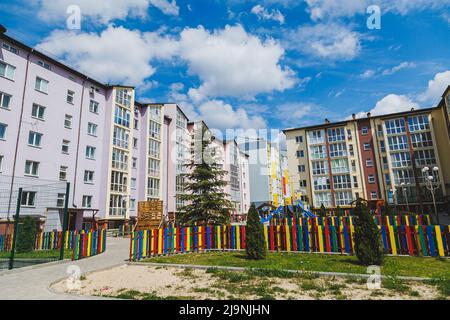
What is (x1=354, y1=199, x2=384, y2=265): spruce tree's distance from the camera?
9562 millimetres

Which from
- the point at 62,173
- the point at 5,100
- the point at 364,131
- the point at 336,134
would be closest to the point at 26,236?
the point at 62,173

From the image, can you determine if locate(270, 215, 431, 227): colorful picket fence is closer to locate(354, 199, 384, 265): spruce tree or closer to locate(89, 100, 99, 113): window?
locate(354, 199, 384, 265): spruce tree

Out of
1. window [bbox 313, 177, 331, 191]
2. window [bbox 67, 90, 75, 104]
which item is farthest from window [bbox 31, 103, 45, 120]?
window [bbox 313, 177, 331, 191]

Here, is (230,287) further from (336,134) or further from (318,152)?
(336,134)

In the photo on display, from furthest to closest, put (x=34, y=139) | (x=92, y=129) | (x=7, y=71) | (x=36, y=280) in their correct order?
(x=92, y=129), (x=34, y=139), (x=7, y=71), (x=36, y=280)

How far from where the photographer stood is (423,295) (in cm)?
631

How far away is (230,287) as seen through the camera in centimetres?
742

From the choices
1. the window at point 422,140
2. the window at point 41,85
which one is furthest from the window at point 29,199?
the window at point 422,140

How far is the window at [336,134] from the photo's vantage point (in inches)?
2106

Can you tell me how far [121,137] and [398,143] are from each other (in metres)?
45.8

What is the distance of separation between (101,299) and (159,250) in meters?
7.31

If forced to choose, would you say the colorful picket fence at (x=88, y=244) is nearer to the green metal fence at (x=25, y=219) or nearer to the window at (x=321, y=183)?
the green metal fence at (x=25, y=219)

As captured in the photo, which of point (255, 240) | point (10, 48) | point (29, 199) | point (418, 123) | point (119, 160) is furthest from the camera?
point (418, 123)
